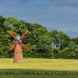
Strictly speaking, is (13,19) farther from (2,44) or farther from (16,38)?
(16,38)

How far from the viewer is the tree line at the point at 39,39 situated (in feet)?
205

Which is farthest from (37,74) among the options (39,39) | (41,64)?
(39,39)

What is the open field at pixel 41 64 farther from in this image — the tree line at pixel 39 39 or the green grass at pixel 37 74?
the green grass at pixel 37 74

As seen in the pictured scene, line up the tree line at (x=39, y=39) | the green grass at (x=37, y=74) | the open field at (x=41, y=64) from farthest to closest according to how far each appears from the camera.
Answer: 1. the tree line at (x=39, y=39)
2. the open field at (x=41, y=64)
3. the green grass at (x=37, y=74)

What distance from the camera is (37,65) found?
4825 cm

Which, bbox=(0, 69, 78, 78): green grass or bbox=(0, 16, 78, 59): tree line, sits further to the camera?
bbox=(0, 16, 78, 59): tree line

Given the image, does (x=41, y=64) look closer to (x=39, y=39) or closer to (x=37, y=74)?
(x=37, y=74)

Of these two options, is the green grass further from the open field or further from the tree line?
the tree line

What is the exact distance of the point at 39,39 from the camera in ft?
265

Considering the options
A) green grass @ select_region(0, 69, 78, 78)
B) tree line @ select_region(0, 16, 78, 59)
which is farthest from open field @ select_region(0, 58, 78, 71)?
green grass @ select_region(0, 69, 78, 78)

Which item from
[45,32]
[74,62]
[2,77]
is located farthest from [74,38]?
[2,77]

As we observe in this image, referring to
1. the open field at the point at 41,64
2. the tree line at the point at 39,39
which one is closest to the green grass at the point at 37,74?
the open field at the point at 41,64

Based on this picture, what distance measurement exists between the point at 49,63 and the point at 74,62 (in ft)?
8.82

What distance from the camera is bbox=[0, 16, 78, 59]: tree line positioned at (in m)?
62.4
